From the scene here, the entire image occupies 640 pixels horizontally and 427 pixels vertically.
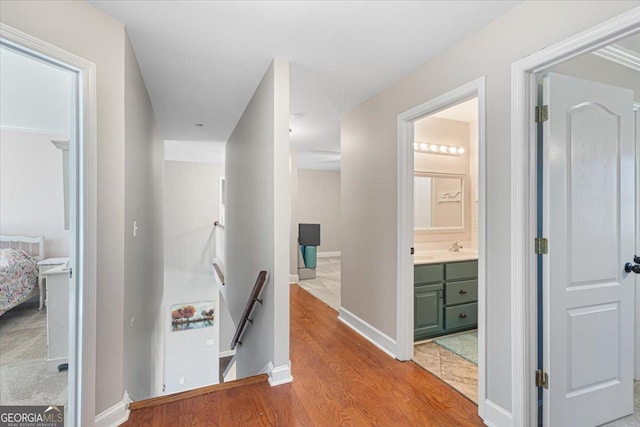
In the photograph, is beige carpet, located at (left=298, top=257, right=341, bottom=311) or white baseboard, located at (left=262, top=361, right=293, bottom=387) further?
beige carpet, located at (left=298, top=257, right=341, bottom=311)

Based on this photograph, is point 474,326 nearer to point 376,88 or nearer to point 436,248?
point 436,248

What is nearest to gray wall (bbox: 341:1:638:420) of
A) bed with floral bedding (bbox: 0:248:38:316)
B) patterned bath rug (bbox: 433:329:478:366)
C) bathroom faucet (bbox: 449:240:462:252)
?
patterned bath rug (bbox: 433:329:478:366)

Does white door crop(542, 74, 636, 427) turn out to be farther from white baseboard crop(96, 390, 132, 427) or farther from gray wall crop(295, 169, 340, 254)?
gray wall crop(295, 169, 340, 254)

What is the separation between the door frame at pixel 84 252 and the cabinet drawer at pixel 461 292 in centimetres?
295

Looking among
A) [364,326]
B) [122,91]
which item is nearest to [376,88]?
[122,91]

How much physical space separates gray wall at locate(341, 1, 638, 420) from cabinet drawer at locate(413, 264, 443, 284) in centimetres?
35

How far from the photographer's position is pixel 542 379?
61.2 inches

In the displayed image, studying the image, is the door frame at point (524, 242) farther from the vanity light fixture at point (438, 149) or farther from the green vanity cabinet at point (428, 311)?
the vanity light fixture at point (438, 149)

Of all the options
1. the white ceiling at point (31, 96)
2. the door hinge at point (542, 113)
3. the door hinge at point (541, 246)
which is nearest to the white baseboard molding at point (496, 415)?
the door hinge at point (541, 246)

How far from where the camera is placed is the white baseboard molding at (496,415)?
5.22 ft

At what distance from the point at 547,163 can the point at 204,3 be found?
2119 millimetres

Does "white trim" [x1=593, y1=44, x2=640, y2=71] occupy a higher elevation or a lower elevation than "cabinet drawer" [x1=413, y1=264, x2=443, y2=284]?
higher

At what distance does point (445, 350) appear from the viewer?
2.70 metres

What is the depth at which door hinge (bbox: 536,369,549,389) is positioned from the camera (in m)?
1.54
